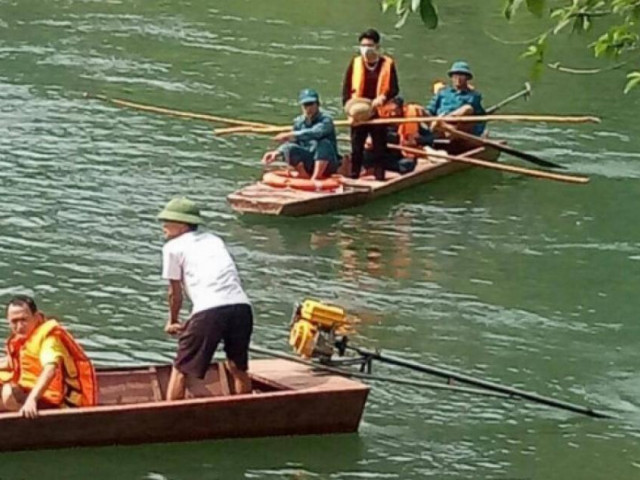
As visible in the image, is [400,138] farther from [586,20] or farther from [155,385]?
[586,20]

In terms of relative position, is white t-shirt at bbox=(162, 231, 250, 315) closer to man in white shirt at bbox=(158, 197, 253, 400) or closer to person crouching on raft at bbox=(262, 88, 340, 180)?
man in white shirt at bbox=(158, 197, 253, 400)

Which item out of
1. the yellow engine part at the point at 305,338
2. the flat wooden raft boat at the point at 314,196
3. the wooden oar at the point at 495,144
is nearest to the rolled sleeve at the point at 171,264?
the yellow engine part at the point at 305,338

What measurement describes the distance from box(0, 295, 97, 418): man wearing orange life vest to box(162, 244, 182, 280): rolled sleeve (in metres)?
0.71

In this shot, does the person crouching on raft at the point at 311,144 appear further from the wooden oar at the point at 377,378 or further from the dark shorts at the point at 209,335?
the dark shorts at the point at 209,335

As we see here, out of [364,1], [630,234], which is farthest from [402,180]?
[364,1]

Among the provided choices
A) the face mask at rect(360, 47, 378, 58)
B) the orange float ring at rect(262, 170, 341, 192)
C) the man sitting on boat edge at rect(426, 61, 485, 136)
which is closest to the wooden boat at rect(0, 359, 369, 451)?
the orange float ring at rect(262, 170, 341, 192)

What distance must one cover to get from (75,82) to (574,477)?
47.6 ft

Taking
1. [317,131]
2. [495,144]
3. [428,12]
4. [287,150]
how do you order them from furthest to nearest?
[495,144]
[287,150]
[317,131]
[428,12]

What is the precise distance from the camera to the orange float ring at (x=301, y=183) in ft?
56.0

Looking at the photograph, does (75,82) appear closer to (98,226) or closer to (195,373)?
(98,226)

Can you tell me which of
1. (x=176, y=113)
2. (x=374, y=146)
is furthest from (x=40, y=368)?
(x=176, y=113)

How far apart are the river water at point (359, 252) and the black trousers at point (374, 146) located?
38cm

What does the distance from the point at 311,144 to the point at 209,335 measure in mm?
6651

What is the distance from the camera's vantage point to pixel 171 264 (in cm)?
1040
